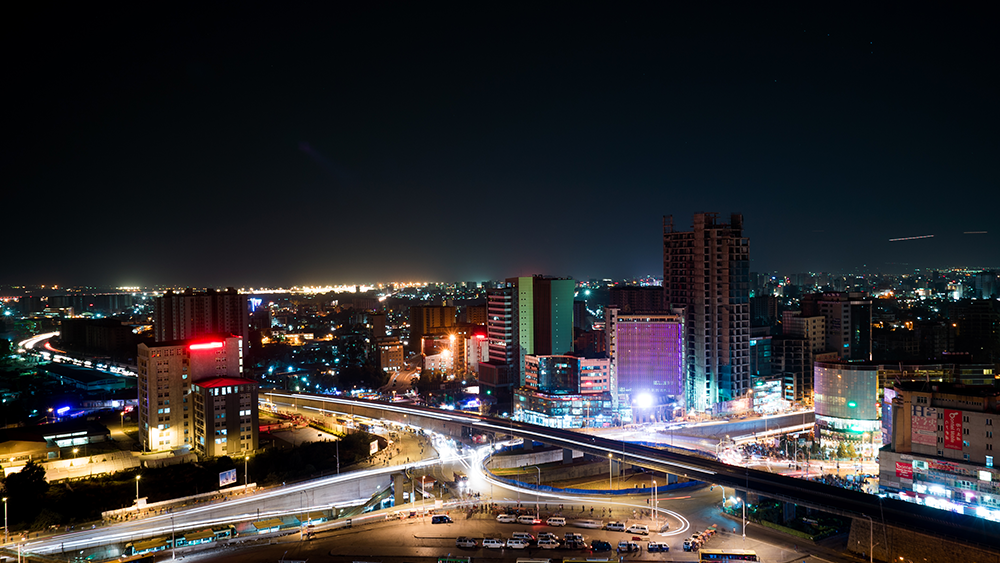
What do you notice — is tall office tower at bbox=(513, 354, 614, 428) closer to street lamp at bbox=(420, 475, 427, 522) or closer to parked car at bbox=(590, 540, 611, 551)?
street lamp at bbox=(420, 475, 427, 522)

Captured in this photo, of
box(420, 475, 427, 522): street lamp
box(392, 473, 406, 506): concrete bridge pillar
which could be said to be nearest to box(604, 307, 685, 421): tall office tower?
box(420, 475, 427, 522): street lamp

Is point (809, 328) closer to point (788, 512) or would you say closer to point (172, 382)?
point (788, 512)

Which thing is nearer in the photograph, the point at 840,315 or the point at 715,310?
the point at 715,310

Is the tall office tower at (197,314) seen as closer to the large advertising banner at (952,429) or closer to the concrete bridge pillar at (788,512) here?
the concrete bridge pillar at (788,512)

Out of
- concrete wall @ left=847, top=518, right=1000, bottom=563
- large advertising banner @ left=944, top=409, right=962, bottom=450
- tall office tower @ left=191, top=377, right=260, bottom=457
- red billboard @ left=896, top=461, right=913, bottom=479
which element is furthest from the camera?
tall office tower @ left=191, top=377, right=260, bottom=457

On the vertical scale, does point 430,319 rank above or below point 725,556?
above

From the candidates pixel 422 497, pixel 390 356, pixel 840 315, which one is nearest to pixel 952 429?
pixel 422 497
